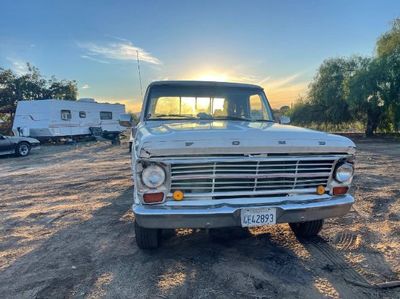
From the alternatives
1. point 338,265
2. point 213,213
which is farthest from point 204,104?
point 338,265

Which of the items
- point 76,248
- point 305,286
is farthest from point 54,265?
point 305,286

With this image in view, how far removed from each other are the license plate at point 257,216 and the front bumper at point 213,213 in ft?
0.15

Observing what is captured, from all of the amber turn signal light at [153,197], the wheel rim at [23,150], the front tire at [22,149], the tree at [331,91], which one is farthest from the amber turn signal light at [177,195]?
the tree at [331,91]

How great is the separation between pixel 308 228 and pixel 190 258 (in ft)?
5.24

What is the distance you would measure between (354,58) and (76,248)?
92.5 ft

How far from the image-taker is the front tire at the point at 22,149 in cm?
1627

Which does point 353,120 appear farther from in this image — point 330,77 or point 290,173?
point 290,173

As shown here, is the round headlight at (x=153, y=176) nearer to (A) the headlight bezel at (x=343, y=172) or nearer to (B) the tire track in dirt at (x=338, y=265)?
(A) the headlight bezel at (x=343, y=172)

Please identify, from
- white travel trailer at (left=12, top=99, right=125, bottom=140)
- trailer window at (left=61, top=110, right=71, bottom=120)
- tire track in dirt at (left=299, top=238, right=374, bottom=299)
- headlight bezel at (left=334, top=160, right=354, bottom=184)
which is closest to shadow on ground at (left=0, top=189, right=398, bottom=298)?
tire track in dirt at (left=299, top=238, right=374, bottom=299)

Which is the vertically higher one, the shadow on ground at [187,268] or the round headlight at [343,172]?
the round headlight at [343,172]

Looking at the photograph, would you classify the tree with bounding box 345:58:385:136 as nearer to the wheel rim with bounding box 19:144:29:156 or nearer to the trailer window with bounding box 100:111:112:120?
the trailer window with bounding box 100:111:112:120

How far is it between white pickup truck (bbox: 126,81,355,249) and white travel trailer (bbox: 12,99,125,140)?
17300mm

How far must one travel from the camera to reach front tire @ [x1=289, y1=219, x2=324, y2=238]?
4.17 m

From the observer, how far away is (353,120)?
27.0 metres
